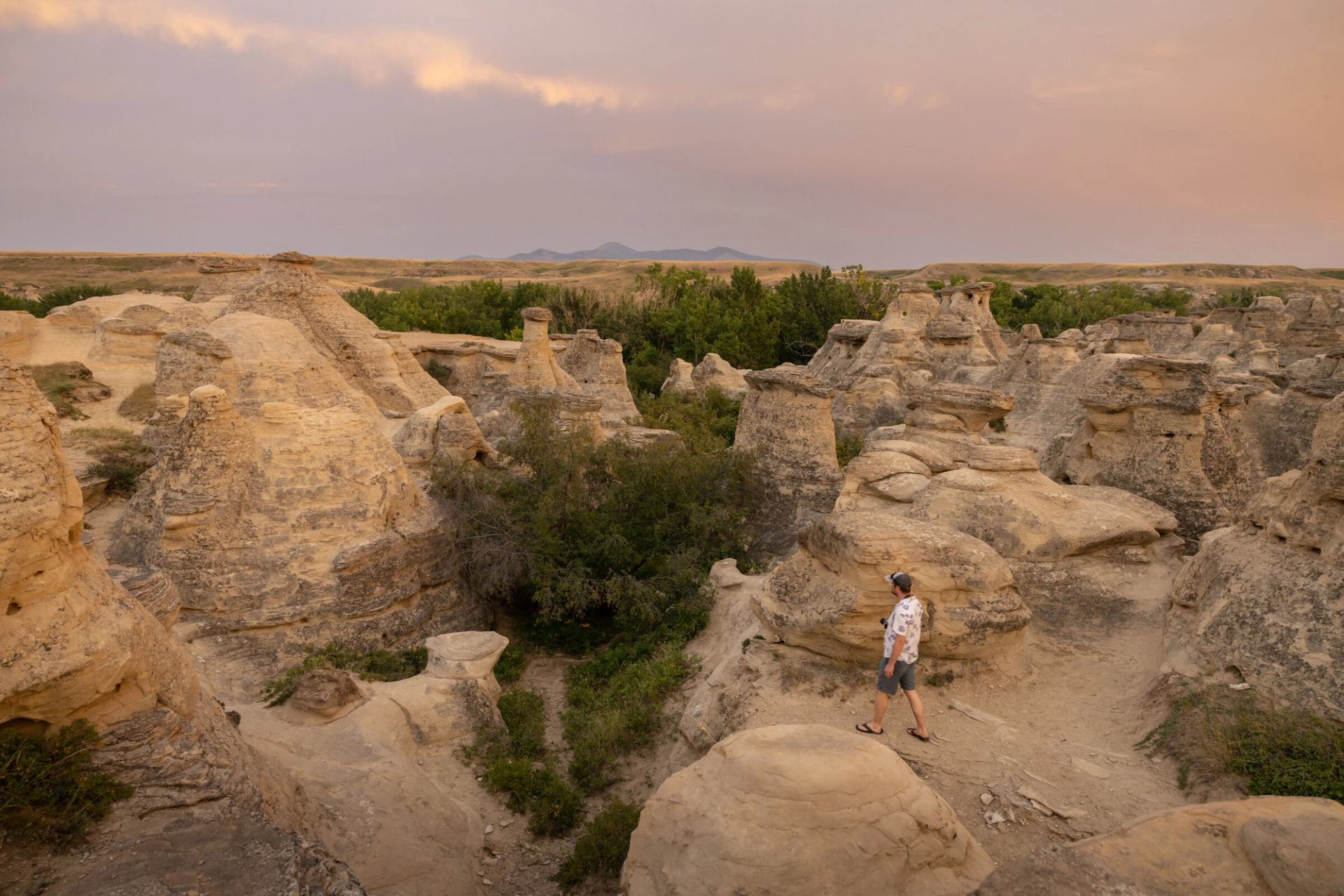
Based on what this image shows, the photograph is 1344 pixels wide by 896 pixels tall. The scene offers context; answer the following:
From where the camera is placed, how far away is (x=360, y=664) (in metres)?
8.32

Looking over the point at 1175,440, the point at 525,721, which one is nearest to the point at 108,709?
the point at 525,721

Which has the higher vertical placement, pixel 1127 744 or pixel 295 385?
pixel 295 385

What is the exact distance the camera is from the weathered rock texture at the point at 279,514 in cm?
816

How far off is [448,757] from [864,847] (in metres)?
4.65

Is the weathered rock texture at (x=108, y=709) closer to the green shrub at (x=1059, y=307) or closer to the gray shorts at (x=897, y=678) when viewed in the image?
the gray shorts at (x=897, y=678)

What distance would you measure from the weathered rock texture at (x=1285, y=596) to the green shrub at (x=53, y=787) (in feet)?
24.3

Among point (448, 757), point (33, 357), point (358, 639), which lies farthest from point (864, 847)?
point (33, 357)

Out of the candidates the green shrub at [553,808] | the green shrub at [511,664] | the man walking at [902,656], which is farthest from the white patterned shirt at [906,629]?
the green shrub at [511,664]

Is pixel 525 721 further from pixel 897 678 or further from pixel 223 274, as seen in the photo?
pixel 223 274

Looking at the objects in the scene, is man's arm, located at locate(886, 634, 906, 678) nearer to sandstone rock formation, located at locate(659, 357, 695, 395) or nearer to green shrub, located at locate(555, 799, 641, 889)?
green shrub, located at locate(555, 799, 641, 889)

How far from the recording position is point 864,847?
3914 mm

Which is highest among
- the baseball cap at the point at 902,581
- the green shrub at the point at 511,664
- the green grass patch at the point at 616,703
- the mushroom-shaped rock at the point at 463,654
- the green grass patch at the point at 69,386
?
the green grass patch at the point at 69,386

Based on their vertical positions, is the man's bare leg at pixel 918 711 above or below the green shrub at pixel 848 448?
below

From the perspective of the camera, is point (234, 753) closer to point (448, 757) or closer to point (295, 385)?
point (448, 757)
